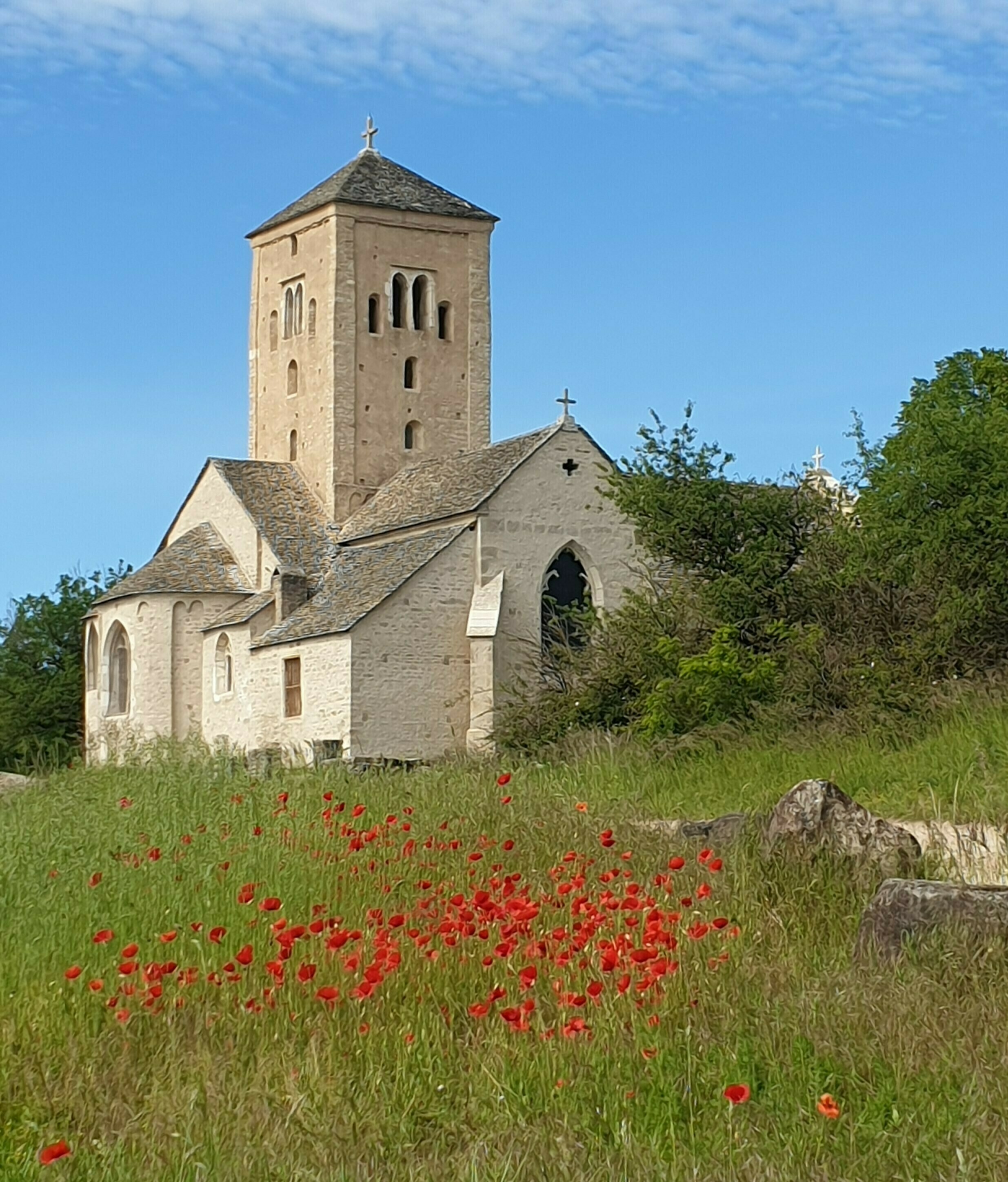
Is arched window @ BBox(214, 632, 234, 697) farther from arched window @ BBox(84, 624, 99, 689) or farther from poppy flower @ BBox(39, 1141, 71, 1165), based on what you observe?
poppy flower @ BBox(39, 1141, 71, 1165)

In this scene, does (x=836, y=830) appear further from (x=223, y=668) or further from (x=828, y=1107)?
(x=223, y=668)

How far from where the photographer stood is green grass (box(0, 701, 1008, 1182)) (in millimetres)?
6945

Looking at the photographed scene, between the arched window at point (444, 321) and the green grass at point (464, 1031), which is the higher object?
the arched window at point (444, 321)

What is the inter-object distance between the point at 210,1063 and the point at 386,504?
34.3 m

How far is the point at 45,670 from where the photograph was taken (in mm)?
51875

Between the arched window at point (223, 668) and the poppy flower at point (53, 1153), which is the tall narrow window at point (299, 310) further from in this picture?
the poppy flower at point (53, 1153)

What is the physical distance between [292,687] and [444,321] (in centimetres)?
1248

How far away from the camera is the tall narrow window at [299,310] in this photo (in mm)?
45750

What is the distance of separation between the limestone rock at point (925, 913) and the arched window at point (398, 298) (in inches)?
1447

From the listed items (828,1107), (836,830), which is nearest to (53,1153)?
(828,1107)

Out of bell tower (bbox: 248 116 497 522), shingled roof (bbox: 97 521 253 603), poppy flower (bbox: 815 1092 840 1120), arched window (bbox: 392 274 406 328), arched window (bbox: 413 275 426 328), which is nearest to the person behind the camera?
poppy flower (bbox: 815 1092 840 1120)

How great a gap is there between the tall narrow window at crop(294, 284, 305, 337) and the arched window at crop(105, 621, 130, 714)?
914 centimetres

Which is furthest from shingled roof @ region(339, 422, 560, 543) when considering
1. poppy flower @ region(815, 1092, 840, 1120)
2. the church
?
poppy flower @ region(815, 1092, 840, 1120)

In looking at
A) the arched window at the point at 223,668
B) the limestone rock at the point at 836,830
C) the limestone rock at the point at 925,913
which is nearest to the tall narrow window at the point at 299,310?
the arched window at the point at 223,668
